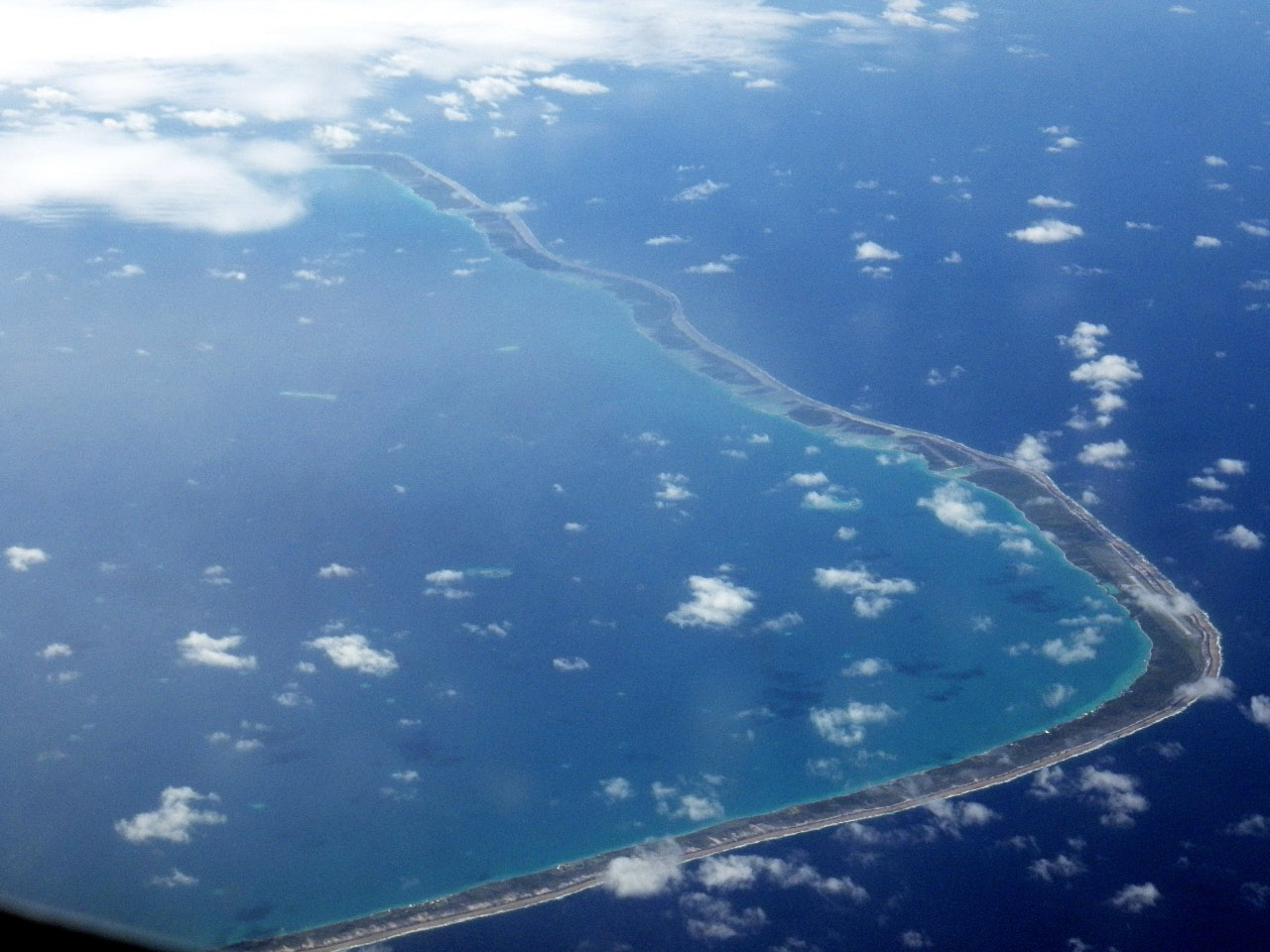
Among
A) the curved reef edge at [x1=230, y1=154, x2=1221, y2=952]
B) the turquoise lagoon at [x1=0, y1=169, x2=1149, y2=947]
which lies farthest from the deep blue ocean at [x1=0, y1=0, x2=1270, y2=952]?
the curved reef edge at [x1=230, y1=154, x2=1221, y2=952]

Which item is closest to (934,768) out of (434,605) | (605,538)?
(605,538)

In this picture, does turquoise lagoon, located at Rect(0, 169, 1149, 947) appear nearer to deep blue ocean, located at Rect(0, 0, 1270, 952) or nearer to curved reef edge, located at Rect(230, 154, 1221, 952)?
deep blue ocean, located at Rect(0, 0, 1270, 952)

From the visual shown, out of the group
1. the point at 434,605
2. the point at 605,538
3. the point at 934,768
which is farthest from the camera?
the point at 605,538

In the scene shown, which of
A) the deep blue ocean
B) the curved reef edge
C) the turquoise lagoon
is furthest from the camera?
the turquoise lagoon

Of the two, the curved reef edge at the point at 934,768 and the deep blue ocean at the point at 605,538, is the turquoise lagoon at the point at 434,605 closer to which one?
the deep blue ocean at the point at 605,538

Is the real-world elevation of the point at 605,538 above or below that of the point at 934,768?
above

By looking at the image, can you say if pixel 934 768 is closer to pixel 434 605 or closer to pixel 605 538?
pixel 605 538

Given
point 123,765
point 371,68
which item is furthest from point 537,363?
point 371,68
